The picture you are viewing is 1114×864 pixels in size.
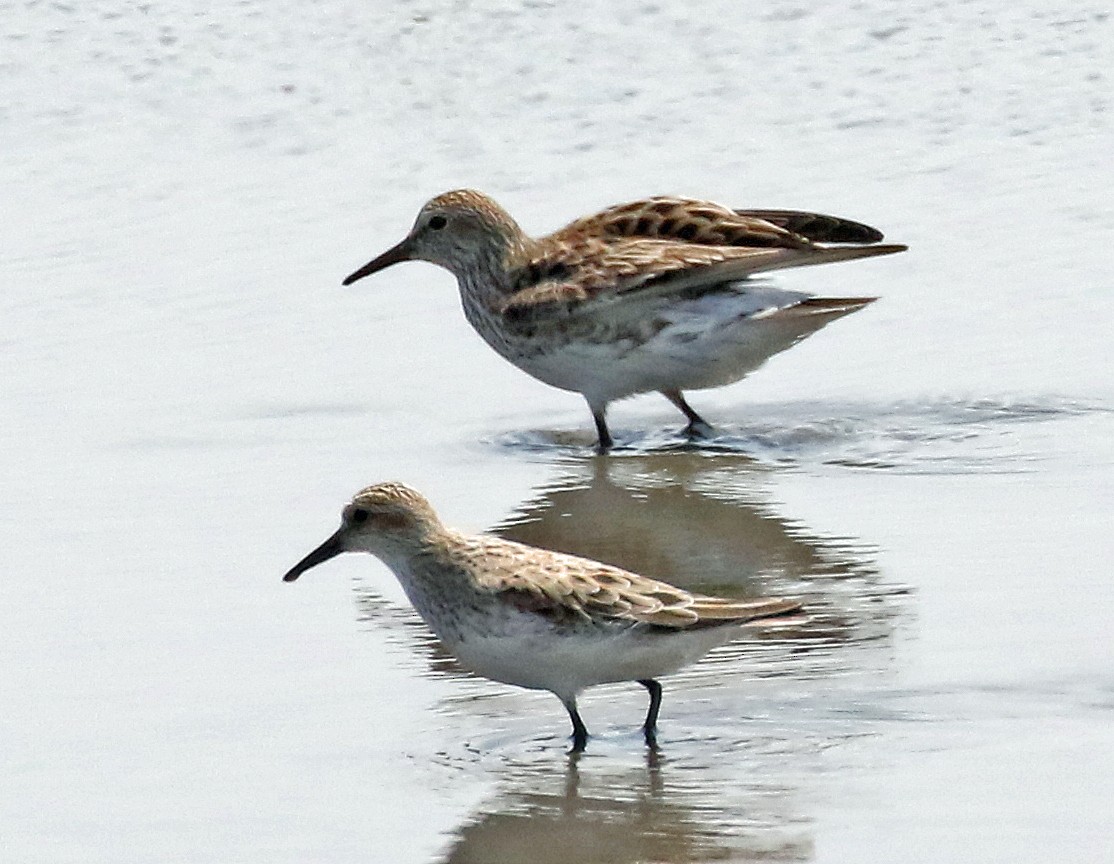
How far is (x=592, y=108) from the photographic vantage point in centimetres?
1313

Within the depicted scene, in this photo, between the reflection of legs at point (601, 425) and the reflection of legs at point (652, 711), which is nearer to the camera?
the reflection of legs at point (652, 711)

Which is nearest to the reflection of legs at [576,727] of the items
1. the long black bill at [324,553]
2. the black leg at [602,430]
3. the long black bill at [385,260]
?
the long black bill at [324,553]

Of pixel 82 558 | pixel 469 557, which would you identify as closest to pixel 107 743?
pixel 469 557

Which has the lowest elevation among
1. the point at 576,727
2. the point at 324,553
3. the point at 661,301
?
the point at 661,301

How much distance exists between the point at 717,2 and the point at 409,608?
8118mm

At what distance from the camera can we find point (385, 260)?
9.92 meters

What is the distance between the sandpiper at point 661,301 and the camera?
930cm

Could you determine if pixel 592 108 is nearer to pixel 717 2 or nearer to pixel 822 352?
pixel 717 2

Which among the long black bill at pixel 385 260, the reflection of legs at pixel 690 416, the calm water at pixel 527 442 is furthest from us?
the long black bill at pixel 385 260

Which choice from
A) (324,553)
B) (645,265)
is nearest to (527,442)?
(645,265)

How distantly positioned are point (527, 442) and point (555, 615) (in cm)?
320

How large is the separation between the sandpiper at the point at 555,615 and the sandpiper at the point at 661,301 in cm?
291

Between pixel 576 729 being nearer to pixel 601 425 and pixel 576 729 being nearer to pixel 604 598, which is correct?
pixel 604 598

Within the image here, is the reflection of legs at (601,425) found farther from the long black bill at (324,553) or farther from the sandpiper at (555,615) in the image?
the sandpiper at (555,615)
